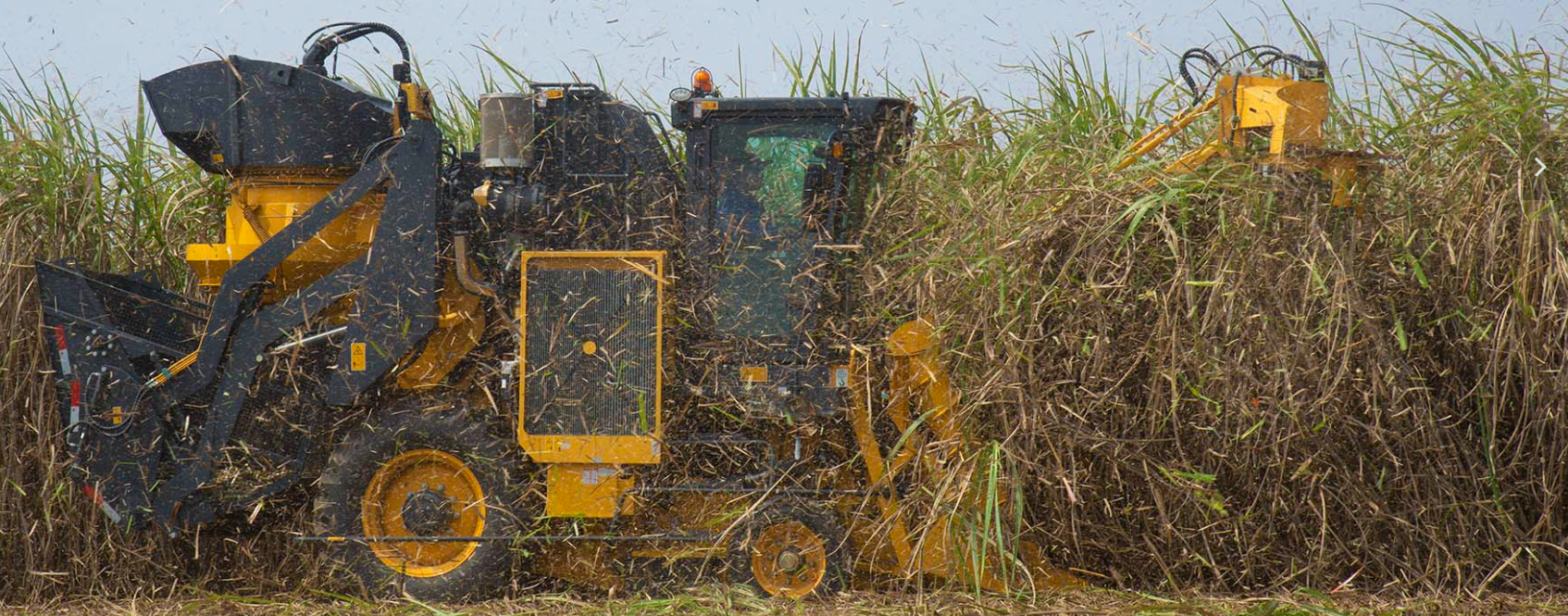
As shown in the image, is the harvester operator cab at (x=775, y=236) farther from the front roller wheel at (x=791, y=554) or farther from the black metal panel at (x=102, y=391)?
the black metal panel at (x=102, y=391)

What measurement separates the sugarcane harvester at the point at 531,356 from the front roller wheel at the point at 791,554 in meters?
0.01

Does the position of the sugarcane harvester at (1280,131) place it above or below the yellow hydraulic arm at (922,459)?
above

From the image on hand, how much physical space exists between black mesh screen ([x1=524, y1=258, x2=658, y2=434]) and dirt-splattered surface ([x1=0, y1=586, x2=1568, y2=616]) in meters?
0.63

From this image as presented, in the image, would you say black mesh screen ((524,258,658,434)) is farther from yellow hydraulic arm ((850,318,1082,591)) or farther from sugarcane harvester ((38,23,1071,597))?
yellow hydraulic arm ((850,318,1082,591))

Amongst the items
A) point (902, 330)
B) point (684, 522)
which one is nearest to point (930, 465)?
point (902, 330)

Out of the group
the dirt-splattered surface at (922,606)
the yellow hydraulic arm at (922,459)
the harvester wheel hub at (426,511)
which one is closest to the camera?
the dirt-splattered surface at (922,606)

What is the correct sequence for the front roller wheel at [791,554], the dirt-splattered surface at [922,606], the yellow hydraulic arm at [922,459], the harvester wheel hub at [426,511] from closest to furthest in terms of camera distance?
the dirt-splattered surface at [922,606] → the yellow hydraulic arm at [922,459] → the front roller wheel at [791,554] → the harvester wheel hub at [426,511]

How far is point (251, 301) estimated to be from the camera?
17.6ft

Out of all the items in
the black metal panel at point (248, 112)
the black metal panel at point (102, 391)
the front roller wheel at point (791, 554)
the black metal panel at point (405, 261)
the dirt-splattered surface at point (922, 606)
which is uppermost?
the black metal panel at point (248, 112)

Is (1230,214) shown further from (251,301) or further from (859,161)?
(251,301)

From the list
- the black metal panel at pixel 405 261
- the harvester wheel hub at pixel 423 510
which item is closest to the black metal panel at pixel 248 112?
the black metal panel at pixel 405 261

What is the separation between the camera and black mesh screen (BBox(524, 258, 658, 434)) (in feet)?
16.5

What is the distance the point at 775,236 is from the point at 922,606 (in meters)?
1.38

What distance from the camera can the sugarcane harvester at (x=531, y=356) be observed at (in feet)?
16.5
